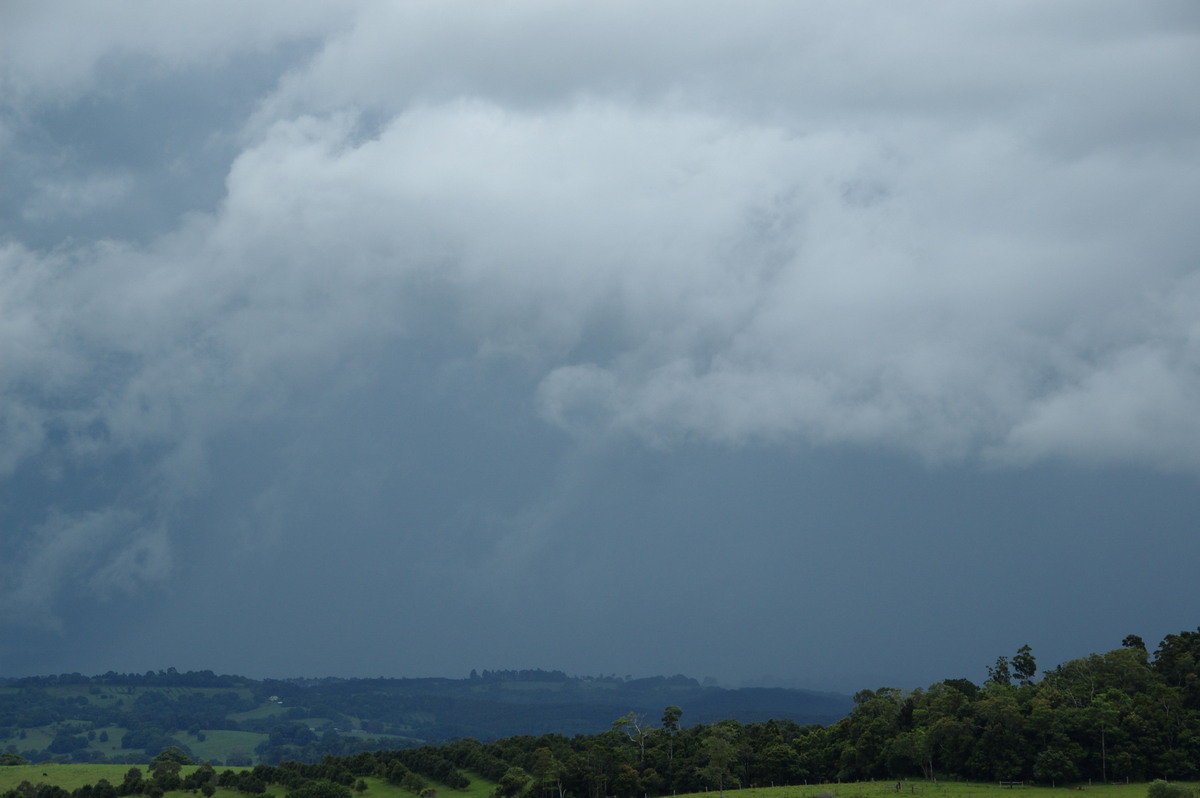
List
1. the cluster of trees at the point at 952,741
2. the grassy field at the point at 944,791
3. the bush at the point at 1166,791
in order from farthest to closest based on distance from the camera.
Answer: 1. the cluster of trees at the point at 952,741
2. the grassy field at the point at 944,791
3. the bush at the point at 1166,791

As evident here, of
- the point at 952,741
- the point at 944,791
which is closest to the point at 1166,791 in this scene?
the point at 944,791

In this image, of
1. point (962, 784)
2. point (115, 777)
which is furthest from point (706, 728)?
point (115, 777)

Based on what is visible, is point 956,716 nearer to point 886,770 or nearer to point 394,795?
point 886,770

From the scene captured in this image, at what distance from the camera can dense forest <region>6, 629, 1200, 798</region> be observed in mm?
109562

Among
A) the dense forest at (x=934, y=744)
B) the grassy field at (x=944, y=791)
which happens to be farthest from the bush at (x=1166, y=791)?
the dense forest at (x=934, y=744)

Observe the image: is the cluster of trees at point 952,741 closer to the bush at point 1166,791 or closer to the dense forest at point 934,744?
the dense forest at point 934,744

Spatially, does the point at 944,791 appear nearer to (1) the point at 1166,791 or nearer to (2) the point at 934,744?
(2) the point at 934,744

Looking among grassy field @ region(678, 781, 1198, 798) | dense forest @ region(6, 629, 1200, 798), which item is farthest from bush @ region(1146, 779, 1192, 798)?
dense forest @ region(6, 629, 1200, 798)

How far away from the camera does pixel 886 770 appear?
12100 cm

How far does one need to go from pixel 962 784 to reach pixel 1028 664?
46.3 meters

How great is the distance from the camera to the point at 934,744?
11688 centimetres

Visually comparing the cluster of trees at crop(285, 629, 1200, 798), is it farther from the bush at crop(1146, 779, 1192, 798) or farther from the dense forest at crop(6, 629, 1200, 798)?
the bush at crop(1146, 779, 1192, 798)

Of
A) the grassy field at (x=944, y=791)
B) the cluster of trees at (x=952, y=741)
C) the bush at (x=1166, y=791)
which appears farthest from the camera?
the cluster of trees at (x=952, y=741)

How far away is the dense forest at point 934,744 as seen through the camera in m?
110
